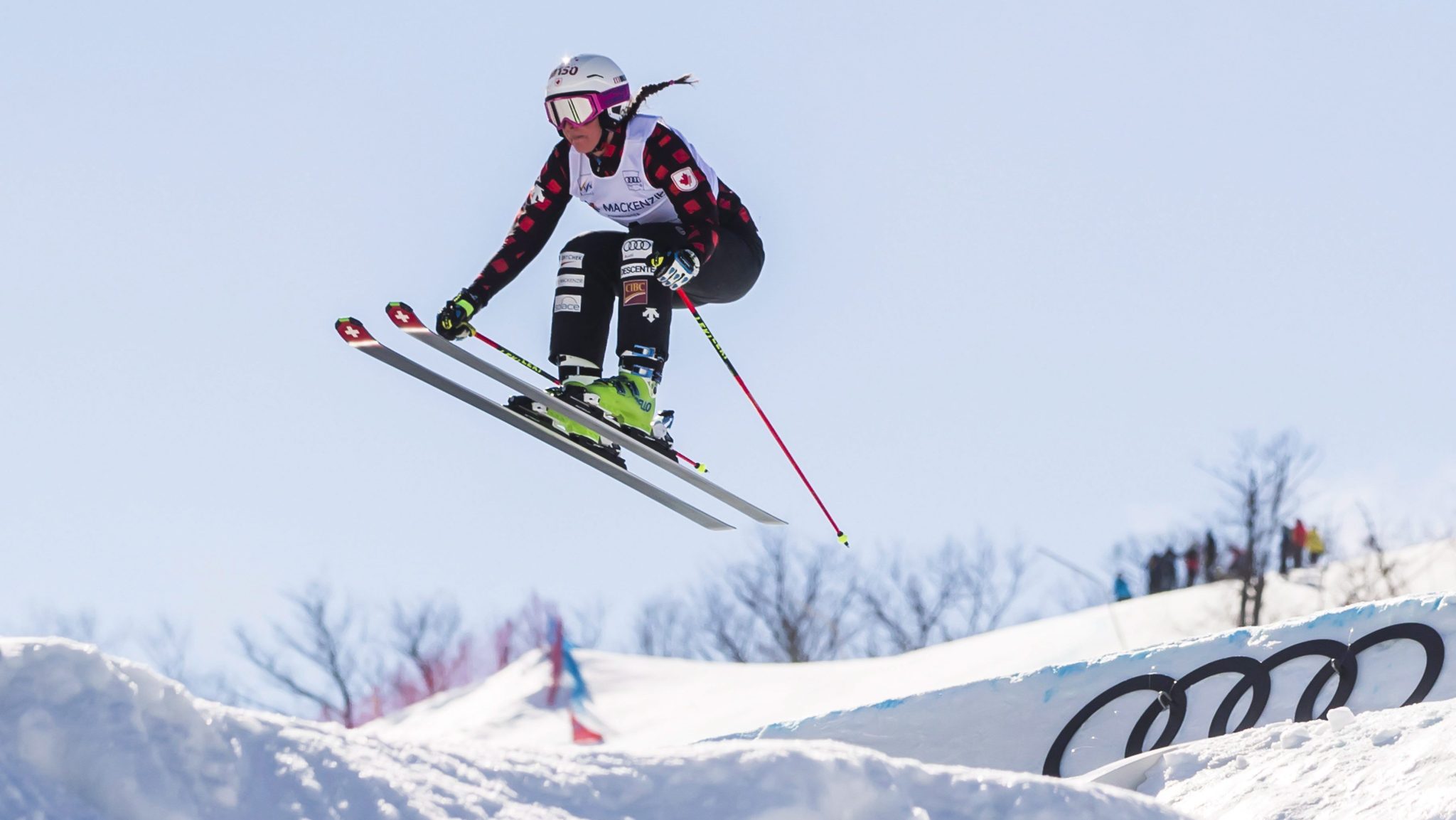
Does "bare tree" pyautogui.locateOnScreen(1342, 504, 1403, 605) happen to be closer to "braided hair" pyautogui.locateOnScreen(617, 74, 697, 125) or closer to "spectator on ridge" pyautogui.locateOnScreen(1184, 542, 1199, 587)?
"spectator on ridge" pyautogui.locateOnScreen(1184, 542, 1199, 587)

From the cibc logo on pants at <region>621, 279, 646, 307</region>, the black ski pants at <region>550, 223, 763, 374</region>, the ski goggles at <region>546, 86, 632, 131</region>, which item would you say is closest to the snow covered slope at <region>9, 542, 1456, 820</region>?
the black ski pants at <region>550, 223, 763, 374</region>

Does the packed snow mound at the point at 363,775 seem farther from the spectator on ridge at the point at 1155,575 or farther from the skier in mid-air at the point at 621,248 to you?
the spectator on ridge at the point at 1155,575

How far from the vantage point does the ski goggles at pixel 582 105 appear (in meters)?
6.23

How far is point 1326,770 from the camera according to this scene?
4.83m

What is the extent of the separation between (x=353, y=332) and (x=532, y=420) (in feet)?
2.81

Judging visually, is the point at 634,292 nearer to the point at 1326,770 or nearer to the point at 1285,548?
the point at 1326,770

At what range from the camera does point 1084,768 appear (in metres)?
6.66

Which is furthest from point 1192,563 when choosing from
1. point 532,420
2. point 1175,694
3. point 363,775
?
point 363,775

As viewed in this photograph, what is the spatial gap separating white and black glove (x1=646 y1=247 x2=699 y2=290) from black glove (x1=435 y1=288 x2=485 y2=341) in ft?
2.78

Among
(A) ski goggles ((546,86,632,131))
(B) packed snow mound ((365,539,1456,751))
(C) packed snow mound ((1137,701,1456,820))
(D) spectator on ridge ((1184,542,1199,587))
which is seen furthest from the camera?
(D) spectator on ridge ((1184,542,1199,587))

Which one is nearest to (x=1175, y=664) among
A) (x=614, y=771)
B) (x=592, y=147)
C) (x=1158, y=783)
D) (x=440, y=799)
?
(x=1158, y=783)

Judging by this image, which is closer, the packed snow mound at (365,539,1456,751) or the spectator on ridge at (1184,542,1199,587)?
the packed snow mound at (365,539,1456,751)

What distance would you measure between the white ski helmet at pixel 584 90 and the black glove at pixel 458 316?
0.87m

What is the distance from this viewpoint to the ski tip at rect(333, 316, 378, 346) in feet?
21.6
